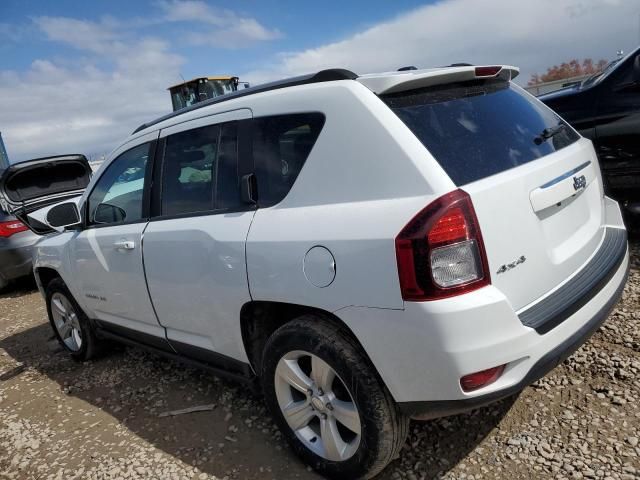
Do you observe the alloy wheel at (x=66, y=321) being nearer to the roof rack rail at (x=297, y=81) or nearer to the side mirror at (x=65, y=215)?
the side mirror at (x=65, y=215)

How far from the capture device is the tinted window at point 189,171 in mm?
2627

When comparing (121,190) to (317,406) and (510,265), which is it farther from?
(510,265)

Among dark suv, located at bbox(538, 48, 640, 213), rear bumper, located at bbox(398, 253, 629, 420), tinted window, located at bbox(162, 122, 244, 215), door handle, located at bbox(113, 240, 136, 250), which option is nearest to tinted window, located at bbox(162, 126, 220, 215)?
tinted window, located at bbox(162, 122, 244, 215)

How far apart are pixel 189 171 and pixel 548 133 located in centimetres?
194

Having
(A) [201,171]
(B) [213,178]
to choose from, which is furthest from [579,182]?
(A) [201,171]

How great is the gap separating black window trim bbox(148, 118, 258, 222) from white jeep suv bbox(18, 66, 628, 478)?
1 cm

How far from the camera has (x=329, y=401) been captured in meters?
2.15

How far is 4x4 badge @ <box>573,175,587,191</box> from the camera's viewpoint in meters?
2.20

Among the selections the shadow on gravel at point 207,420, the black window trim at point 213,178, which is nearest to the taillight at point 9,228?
the shadow on gravel at point 207,420

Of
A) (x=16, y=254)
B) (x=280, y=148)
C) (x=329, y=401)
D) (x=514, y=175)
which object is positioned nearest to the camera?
(x=514, y=175)

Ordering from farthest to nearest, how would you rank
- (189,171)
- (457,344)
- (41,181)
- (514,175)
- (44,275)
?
(41,181) < (44,275) < (189,171) < (514,175) < (457,344)

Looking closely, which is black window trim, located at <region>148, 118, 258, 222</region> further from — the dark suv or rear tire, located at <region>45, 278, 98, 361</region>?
the dark suv

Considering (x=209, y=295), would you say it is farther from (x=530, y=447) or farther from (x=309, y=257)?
(x=530, y=447)

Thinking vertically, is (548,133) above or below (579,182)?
above
